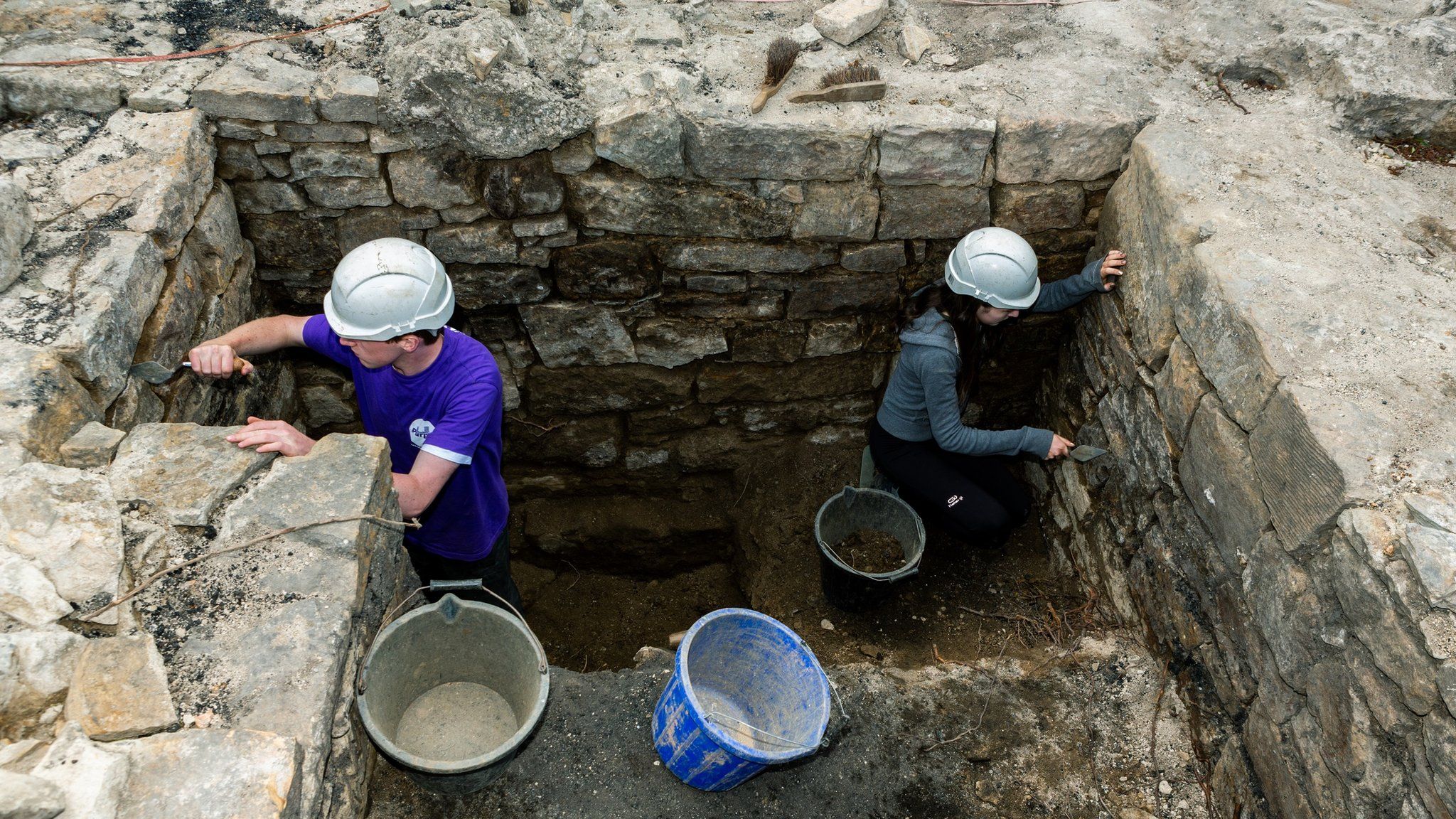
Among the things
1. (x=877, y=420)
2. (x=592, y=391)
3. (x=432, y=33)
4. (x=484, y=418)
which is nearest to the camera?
(x=484, y=418)

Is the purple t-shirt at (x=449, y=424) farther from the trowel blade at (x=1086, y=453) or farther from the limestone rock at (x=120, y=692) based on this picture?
the trowel blade at (x=1086, y=453)

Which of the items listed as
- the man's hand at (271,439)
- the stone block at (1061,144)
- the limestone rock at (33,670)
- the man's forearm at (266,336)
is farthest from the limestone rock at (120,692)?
the stone block at (1061,144)

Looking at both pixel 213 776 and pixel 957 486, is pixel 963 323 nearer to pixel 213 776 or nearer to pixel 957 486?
pixel 957 486

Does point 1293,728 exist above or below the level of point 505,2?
below

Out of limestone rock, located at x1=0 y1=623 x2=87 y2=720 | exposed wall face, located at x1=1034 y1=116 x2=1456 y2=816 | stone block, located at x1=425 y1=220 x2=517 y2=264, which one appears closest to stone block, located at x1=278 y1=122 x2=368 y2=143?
stone block, located at x1=425 y1=220 x2=517 y2=264

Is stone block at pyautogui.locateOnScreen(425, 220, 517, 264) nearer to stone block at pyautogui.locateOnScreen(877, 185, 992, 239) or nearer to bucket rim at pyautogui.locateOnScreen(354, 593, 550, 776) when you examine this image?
stone block at pyautogui.locateOnScreen(877, 185, 992, 239)

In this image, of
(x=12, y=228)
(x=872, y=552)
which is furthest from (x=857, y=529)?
(x=12, y=228)

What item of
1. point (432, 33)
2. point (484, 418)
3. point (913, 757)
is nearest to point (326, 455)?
point (484, 418)

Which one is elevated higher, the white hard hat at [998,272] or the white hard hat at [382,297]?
the white hard hat at [382,297]

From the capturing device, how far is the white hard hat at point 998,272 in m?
3.35

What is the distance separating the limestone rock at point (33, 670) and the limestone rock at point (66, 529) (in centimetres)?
15

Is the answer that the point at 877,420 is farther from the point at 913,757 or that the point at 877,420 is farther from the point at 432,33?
the point at 432,33

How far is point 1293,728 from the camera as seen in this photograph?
2463 millimetres

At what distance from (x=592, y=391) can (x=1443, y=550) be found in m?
3.33
